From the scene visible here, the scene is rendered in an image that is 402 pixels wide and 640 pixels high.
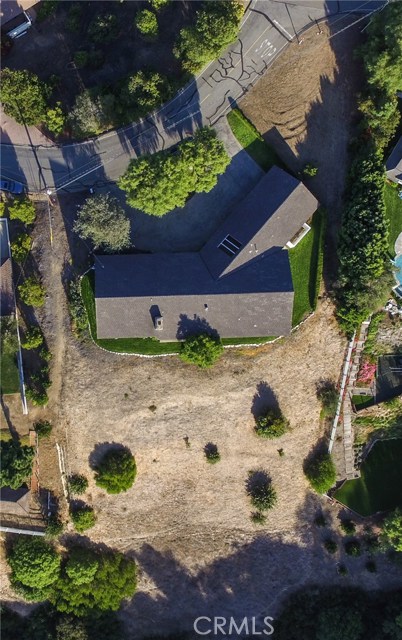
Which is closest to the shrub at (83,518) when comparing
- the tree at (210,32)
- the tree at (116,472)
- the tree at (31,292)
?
the tree at (116,472)

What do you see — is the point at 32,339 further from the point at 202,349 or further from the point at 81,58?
the point at 81,58

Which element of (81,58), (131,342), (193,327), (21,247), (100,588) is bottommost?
(100,588)

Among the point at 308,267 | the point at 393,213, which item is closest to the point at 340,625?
the point at 308,267

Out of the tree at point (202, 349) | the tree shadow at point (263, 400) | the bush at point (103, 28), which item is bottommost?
the tree shadow at point (263, 400)

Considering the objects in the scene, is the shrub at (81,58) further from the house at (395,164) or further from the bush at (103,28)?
the house at (395,164)

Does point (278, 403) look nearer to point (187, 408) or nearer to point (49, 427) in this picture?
point (187, 408)

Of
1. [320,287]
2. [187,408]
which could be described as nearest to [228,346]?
[187,408]
